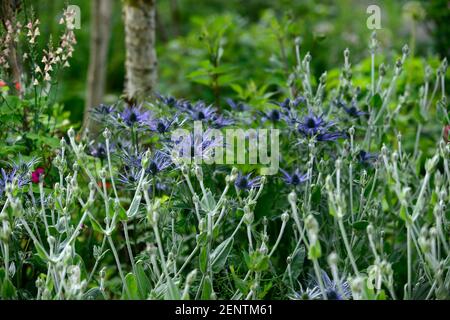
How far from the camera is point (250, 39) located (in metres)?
3.26

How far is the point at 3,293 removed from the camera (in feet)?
3.71

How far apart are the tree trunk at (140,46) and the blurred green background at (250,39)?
15cm

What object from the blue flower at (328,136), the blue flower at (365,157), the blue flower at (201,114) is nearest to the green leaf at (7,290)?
the blue flower at (201,114)

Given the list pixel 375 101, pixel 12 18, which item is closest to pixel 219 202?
pixel 375 101

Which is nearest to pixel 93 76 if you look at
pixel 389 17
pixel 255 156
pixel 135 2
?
pixel 135 2

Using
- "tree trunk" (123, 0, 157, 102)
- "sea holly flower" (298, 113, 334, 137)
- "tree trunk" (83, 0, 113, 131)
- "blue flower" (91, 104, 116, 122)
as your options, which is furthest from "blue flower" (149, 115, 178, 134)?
"tree trunk" (83, 0, 113, 131)

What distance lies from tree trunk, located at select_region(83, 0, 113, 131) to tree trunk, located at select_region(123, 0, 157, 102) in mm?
484

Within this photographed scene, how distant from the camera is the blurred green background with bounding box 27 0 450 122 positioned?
254 centimetres

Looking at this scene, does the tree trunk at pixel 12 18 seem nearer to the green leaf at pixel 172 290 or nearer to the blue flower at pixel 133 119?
the blue flower at pixel 133 119

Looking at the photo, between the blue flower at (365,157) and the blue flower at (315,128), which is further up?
the blue flower at (315,128)

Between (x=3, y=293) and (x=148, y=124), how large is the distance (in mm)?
472

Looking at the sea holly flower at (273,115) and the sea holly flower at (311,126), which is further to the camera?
the sea holly flower at (273,115)

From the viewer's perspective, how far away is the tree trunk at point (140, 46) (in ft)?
6.40

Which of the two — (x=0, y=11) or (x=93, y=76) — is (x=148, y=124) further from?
(x=93, y=76)
